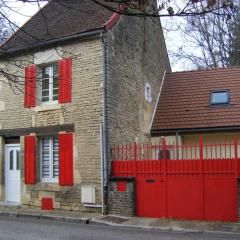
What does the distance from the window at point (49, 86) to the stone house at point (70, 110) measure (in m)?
0.03

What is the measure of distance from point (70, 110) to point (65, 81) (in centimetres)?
96

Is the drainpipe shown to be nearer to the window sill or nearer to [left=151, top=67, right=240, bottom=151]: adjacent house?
the window sill

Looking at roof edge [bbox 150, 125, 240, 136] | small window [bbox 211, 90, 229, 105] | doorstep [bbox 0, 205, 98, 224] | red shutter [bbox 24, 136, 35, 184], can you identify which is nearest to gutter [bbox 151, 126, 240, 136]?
roof edge [bbox 150, 125, 240, 136]

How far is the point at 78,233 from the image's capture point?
35.9ft

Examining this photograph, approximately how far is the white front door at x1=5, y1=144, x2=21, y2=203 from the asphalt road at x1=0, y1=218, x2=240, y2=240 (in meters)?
3.83

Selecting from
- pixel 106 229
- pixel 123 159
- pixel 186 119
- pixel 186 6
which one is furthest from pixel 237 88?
pixel 186 6

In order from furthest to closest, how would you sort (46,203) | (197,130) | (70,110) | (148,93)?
1. (148,93)
2. (197,130)
3. (46,203)
4. (70,110)

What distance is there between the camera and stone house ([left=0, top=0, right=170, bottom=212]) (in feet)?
47.4

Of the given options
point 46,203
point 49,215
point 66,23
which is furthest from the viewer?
point 66,23

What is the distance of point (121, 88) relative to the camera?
15664 mm

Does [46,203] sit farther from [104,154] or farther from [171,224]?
[171,224]

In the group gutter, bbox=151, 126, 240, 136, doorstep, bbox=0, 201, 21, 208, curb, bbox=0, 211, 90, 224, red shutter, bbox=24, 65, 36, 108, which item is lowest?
curb, bbox=0, 211, 90, 224

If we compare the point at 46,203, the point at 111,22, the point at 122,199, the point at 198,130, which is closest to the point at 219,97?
the point at 198,130

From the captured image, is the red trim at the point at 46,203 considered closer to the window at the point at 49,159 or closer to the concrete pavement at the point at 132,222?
the concrete pavement at the point at 132,222
